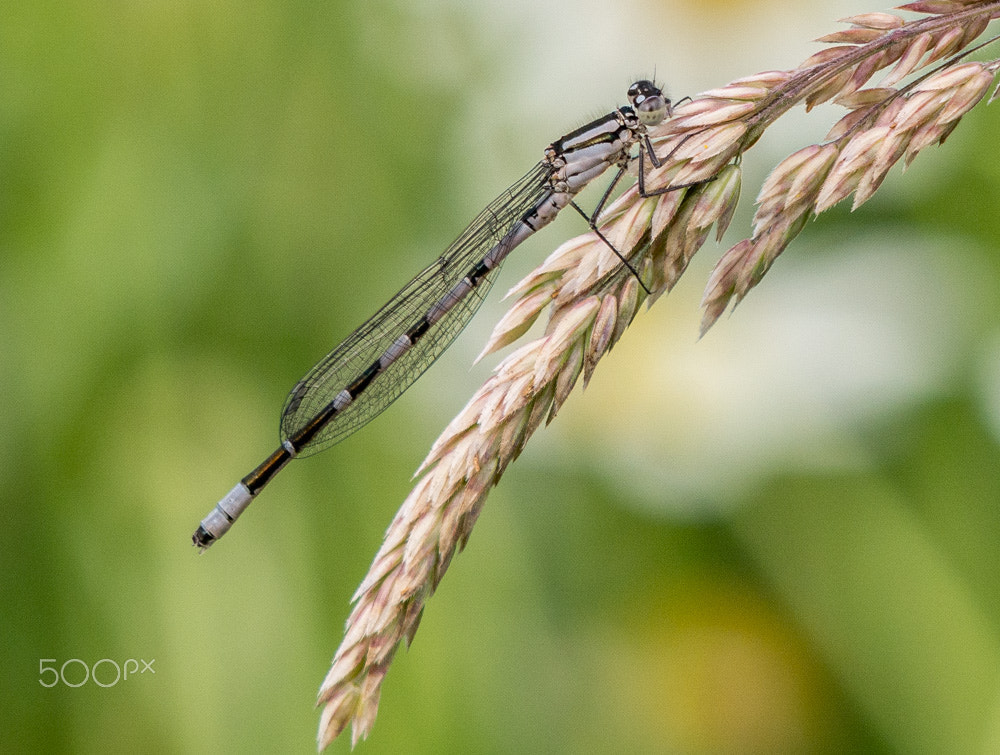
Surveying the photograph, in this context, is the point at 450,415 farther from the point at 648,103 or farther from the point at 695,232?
the point at 695,232

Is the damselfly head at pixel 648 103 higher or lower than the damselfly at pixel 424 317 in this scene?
lower

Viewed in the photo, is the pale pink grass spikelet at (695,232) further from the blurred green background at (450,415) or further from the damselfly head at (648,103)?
the blurred green background at (450,415)

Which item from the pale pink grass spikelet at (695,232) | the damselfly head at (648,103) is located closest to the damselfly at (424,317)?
the damselfly head at (648,103)

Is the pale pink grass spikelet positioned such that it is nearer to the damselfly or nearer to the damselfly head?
the damselfly head

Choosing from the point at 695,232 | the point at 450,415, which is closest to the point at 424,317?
the point at 450,415

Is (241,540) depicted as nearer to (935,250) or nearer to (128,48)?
(128,48)

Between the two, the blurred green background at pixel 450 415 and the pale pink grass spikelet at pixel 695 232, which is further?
the blurred green background at pixel 450 415

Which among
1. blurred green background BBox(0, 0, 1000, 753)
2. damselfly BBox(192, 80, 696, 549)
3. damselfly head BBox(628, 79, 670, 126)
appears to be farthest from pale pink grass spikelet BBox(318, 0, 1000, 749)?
blurred green background BBox(0, 0, 1000, 753)
